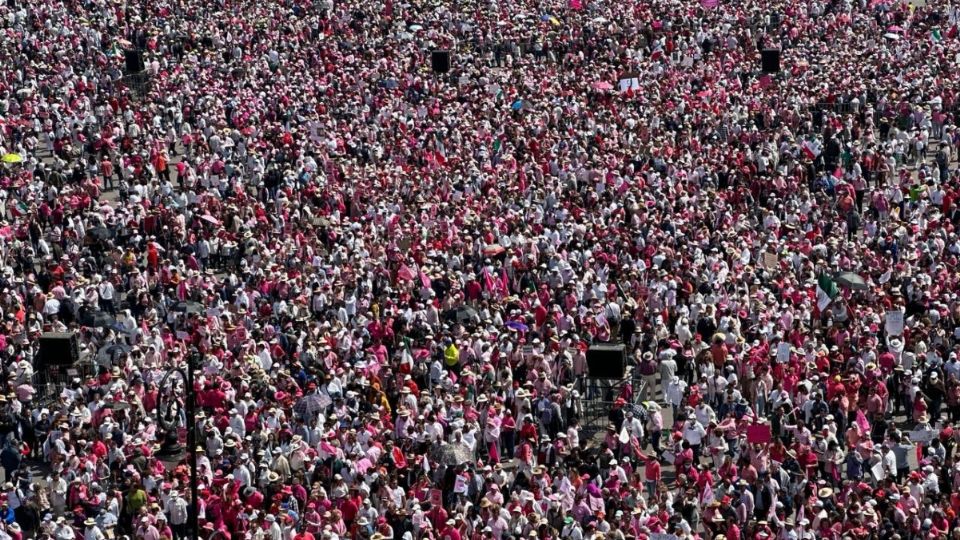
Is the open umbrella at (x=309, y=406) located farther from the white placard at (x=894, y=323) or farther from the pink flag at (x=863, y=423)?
the white placard at (x=894, y=323)

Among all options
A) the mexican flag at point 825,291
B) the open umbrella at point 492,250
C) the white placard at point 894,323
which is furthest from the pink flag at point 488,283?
the white placard at point 894,323

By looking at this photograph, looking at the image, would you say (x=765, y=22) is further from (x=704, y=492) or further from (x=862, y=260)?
(x=704, y=492)

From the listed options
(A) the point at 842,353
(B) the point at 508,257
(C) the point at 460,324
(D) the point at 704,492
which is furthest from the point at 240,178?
(D) the point at 704,492

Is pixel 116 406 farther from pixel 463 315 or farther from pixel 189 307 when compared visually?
pixel 463 315

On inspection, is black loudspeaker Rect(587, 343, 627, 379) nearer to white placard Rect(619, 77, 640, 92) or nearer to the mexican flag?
the mexican flag

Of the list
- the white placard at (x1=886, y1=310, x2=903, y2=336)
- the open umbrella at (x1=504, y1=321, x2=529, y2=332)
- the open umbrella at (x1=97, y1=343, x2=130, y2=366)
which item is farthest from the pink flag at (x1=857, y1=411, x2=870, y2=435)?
the open umbrella at (x1=97, y1=343, x2=130, y2=366)

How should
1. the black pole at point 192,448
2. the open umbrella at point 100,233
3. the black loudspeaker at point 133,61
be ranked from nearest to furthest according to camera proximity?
the black pole at point 192,448
the open umbrella at point 100,233
the black loudspeaker at point 133,61

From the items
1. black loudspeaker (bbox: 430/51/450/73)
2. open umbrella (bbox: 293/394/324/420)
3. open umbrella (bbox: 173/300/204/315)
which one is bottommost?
black loudspeaker (bbox: 430/51/450/73)
